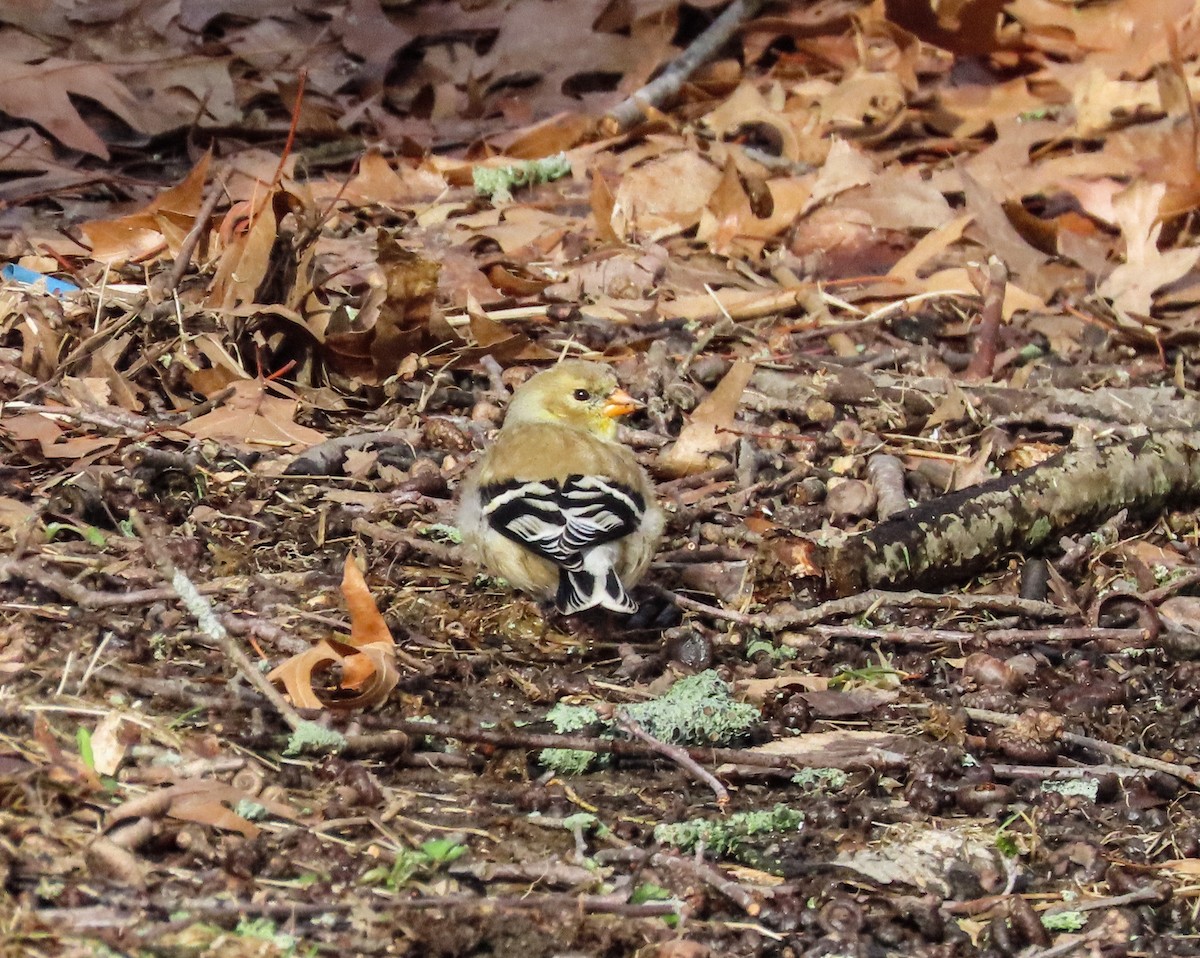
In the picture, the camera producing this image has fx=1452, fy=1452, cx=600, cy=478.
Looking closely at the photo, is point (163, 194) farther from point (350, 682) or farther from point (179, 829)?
point (179, 829)

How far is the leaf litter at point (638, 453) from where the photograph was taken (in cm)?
320

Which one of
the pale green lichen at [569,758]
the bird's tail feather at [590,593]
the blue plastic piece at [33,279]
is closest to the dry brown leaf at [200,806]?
the pale green lichen at [569,758]

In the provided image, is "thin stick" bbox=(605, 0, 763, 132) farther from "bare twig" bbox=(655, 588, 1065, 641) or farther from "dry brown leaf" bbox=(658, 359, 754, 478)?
"bare twig" bbox=(655, 588, 1065, 641)

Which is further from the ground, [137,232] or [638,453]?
[137,232]

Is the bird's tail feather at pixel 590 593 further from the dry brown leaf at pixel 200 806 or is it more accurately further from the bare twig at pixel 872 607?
the dry brown leaf at pixel 200 806

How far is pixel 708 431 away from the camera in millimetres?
5945

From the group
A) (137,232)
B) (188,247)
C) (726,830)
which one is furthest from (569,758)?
(137,232)

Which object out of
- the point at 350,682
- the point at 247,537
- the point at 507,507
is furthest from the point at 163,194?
the point at 350,682

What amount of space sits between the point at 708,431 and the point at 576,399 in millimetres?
675

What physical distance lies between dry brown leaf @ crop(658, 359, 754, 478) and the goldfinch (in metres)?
0.60

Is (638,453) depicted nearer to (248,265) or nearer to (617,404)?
(617,404)

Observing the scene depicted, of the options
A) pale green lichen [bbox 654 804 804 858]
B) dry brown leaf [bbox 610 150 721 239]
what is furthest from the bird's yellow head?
dry brown leaf [bbox 610 150 721 239]

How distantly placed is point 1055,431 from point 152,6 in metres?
6.18

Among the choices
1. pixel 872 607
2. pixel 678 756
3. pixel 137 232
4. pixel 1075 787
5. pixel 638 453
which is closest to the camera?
pixel 678 756
